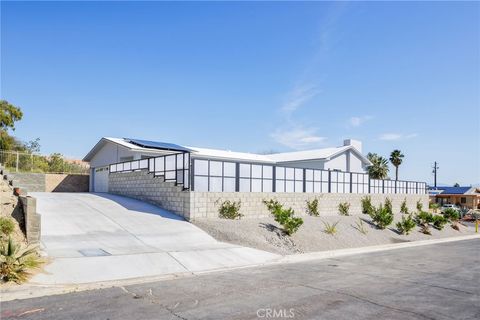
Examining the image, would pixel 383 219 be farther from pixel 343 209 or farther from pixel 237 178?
pixel 237 178

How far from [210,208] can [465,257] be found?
12.7 metres

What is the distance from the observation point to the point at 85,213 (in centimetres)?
1939

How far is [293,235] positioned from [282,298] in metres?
10.3

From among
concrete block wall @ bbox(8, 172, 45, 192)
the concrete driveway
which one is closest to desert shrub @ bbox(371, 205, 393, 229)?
the concrete driveway

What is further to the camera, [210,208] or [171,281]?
[210,208]

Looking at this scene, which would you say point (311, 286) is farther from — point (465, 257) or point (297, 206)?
point (297, 206)

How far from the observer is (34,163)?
1304 inches

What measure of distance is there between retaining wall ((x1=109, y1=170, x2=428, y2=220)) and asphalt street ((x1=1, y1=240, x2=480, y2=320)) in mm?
7486

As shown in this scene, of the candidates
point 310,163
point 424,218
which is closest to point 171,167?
point 424,218

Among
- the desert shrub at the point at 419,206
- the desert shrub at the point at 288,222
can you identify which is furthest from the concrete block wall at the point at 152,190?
the desert shrub at the point at 419,206

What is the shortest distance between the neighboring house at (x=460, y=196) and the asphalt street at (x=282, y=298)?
67.5 meters

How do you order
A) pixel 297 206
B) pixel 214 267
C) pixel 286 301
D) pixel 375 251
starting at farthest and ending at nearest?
pixel 297 206, pixel 375 251, pixel 214 267, pixel 286 301

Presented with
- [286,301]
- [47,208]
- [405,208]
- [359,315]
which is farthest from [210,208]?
[405,208]

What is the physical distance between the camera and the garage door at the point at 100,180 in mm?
31203
